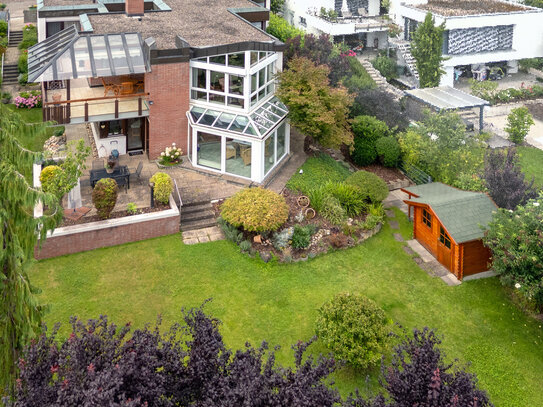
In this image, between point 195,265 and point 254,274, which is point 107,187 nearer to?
point 195,265

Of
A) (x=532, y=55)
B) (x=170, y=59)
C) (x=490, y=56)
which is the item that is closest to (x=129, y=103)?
(x=170, y=59)

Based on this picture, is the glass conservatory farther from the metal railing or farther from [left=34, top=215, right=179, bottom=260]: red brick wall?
the metal railing

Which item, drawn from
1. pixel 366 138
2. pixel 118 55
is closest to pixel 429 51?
pixel 366 138

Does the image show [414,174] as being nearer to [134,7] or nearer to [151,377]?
[134,7]

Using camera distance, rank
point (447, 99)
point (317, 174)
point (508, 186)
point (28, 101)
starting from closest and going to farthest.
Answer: point (508, 186) < point (317, 174) < point (28, 101) < point (447, 99)

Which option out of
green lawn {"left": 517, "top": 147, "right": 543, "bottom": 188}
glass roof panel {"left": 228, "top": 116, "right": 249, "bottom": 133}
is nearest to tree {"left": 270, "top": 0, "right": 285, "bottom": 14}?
green lawn {"left": 517, "top": 147, "right": 543, "bottom": 188}

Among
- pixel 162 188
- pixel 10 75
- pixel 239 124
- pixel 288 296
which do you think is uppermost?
pixel 10 75
